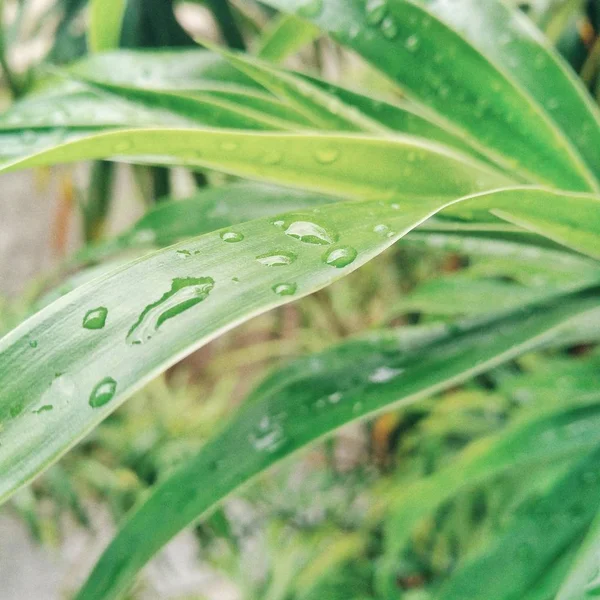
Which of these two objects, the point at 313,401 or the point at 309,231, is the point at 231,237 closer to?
the point at 309,231

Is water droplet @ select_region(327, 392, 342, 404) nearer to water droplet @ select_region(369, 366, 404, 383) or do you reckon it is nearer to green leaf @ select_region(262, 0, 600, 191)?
water droplet @ select_region(369, 366, 404, 383)

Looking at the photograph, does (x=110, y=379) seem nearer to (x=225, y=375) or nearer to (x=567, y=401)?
(x=567, y=401)

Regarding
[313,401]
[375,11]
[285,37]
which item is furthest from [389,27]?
[313,401]

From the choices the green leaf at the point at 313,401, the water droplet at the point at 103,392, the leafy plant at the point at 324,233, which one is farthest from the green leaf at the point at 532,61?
Result: the water droplet at the point at 103,392

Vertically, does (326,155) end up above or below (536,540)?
above

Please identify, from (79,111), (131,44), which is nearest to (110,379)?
(79,111)

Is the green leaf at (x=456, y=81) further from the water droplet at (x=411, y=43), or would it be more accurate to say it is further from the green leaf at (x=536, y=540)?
the green leaf at (x=536, y=540)
